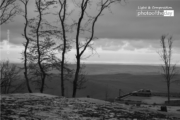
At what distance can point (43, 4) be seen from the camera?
64.1 feet

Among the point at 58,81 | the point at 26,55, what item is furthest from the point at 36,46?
the point at 58,81

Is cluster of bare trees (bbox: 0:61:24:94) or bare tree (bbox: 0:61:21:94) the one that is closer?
cluster of bare trees (bbox: 0:61:24:94)

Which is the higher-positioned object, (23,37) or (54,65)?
(23,37)

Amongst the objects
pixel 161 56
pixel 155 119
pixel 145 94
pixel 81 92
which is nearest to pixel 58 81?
pixel 81 92

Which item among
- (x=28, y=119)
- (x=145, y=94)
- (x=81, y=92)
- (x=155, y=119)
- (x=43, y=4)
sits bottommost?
(x=81, y=92)

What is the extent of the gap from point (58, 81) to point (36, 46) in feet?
192

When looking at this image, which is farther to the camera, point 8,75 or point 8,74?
point 8,74

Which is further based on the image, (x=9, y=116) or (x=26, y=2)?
(x=26, y=2)

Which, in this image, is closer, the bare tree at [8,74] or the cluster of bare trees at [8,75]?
the cluster of bare trees at [8,75]

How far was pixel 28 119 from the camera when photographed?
253 inches

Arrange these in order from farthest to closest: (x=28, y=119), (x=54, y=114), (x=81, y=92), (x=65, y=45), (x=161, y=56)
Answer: (x=81, y=92) < (x=161, y=56) < (x=65, y=45) < (x=54, y=114) < (x=28, y=119)

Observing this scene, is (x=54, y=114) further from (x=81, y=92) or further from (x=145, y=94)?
(x=81, y=92)

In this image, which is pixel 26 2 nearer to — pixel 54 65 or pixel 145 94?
pixel 54 65

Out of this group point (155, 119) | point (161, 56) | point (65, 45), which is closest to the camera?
point (155, 119)
